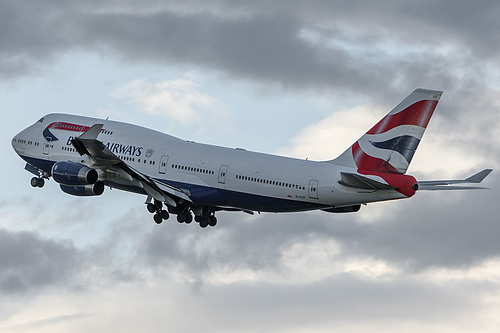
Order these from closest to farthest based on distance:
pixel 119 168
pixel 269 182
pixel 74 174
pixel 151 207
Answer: pixel 74 174, pixel 269 182, pixel 119 168, pixel 151 207

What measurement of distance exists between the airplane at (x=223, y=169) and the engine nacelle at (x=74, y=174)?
2.4 inches

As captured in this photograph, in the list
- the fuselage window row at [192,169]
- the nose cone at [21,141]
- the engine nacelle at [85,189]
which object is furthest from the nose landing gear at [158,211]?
the nose cone at [21,141]

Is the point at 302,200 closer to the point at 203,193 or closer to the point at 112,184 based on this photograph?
the point at 203,193

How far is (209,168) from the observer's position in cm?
6112

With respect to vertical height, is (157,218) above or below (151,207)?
below

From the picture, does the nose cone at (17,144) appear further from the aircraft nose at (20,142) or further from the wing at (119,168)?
the wing at (119,168)

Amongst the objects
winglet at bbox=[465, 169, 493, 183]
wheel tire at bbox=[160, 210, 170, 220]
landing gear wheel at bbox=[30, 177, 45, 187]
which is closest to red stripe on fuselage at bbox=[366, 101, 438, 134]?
winglet at bbox=[465, 169, 493, 183]

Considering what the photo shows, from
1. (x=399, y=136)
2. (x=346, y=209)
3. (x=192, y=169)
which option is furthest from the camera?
(x=192, y=169)

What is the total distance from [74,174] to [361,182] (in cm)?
1720

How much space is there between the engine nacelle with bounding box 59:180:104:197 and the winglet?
22572 millimetres

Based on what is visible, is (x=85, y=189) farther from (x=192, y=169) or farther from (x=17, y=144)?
(x=17, y=144)

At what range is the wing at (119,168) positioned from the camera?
58.2 metres

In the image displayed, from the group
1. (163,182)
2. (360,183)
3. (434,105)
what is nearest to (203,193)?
(163,182)

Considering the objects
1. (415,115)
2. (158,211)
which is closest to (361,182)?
(415,115)
